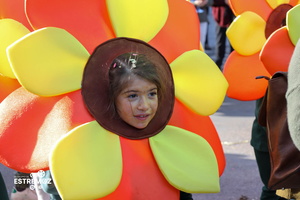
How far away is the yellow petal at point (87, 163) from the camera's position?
2182 mm

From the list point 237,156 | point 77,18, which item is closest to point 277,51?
point 77,18

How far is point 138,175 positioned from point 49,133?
38cm

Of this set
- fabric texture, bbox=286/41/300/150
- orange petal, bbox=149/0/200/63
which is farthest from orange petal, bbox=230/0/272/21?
fabric texture, bbox=286/41/300/150

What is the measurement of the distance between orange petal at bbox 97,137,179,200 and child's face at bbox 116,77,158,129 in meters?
0.09

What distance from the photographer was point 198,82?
103 inches

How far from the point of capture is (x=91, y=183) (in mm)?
2211

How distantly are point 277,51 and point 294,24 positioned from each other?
0.53ft

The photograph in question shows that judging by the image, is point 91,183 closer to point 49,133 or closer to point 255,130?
point 49,133

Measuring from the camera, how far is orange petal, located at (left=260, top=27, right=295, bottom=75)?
3131 millimetres

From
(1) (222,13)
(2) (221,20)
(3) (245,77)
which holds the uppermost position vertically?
(3) (245,77)

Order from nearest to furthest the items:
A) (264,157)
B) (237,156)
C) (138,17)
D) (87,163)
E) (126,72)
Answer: (87,163) < (126,72) < (138,17) < (264,157) < (237,156)

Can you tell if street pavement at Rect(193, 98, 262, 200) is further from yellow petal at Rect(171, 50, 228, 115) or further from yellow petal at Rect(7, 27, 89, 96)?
yellow petal at Rect(7, 27, 89, 96)

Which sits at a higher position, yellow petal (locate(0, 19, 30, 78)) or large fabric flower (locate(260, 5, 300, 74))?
yellow petal (locate(0, 19, 30, 78))

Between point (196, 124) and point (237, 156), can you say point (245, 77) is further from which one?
point (237, 156)
